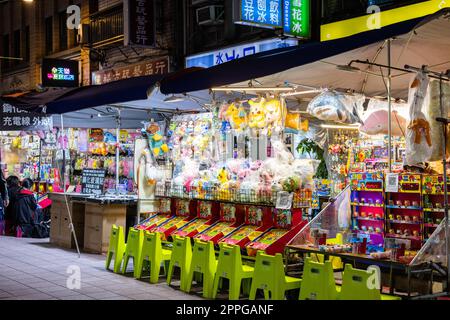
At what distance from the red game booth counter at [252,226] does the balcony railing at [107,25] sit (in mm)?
10547

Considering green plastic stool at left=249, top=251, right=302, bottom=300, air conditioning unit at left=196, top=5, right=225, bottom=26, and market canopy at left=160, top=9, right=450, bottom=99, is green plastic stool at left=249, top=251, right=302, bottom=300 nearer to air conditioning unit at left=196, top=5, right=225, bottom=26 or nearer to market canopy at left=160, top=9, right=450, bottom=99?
market canopy at left=160, top=9, right=450, bottom=99

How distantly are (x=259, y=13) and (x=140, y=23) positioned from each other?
218 inches

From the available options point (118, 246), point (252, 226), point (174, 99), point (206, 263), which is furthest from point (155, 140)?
point (206, 263)

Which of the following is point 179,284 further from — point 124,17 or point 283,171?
point 124,17

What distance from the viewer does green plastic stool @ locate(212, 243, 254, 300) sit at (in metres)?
7.71

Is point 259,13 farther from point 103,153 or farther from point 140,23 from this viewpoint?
point 103,153

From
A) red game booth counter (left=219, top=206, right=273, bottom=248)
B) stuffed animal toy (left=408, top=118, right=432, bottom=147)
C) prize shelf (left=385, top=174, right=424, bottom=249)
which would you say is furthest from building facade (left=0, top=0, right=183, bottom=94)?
stuffed animal toy (left=408, top=118, right=432, bottom=147)

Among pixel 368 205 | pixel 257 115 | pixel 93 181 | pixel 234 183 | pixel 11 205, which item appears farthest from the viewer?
pixel 11 205

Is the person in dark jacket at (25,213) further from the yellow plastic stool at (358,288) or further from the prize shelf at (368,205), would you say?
the yellow plastic stool at (358,288)

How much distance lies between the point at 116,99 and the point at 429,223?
5.29 metres

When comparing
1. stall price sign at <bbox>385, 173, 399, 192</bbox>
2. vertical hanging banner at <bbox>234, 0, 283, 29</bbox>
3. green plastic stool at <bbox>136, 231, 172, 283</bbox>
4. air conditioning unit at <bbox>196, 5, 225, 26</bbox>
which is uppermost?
air conditioning unit at <bbox>196, 5, 225, 26</bbox>

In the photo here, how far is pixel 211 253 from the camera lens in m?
8.24

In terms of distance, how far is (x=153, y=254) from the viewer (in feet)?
30.5

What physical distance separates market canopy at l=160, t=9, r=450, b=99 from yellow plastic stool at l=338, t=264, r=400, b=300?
7.85ft
